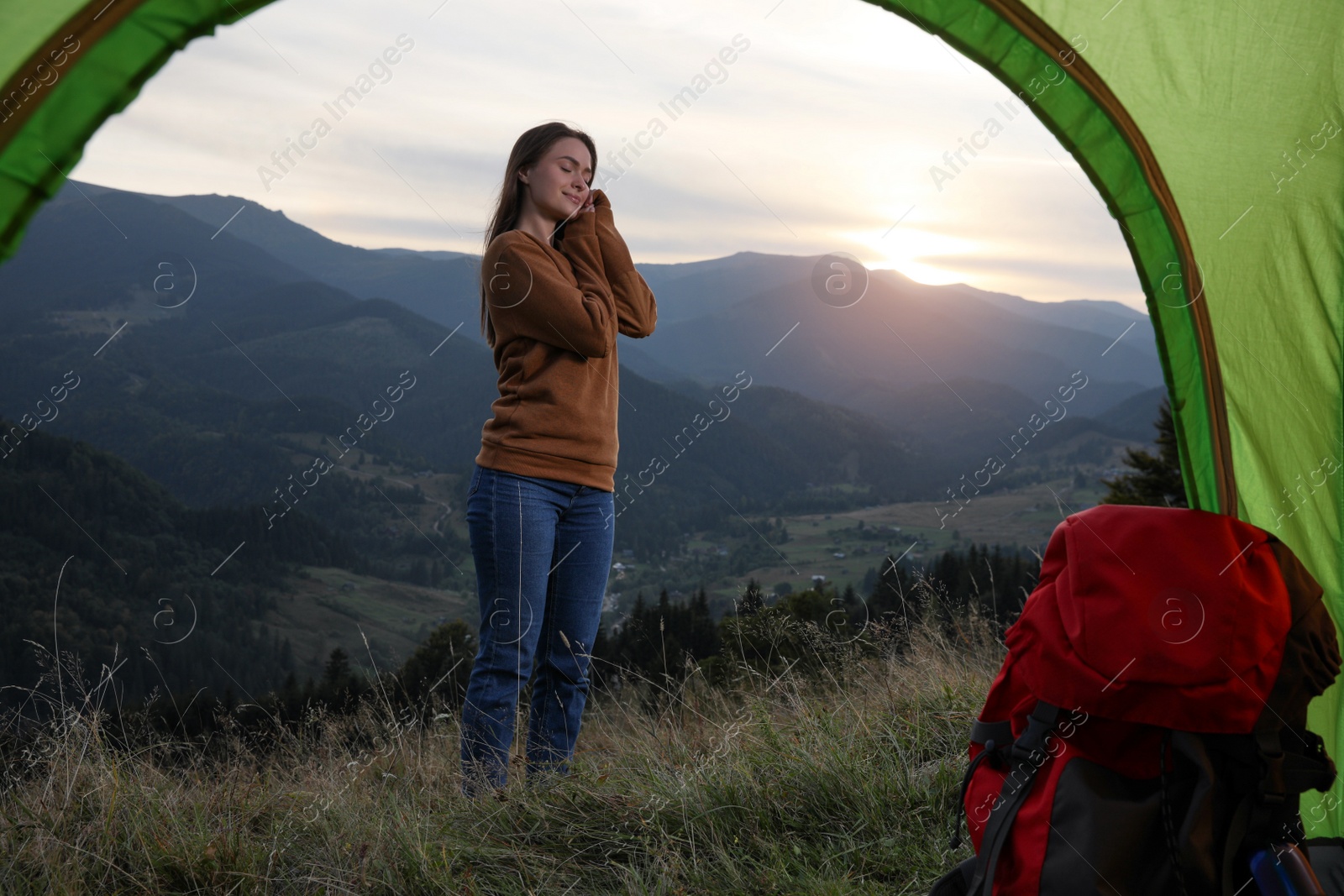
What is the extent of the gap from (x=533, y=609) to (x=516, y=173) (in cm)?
120

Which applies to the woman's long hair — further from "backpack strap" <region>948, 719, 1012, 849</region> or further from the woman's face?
"backpack strap" <region>948, 719, 1012, 849</region>

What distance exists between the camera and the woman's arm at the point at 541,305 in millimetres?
2180

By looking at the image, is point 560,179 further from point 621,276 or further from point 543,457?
point 543,457

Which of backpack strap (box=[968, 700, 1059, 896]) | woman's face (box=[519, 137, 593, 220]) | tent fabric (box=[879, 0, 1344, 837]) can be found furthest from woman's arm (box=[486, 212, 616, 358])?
backpack strap (box=[968, 700, 1059, 896])

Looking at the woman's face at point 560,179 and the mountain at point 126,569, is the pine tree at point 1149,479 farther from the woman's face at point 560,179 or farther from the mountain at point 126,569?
the mountain at point 126,569

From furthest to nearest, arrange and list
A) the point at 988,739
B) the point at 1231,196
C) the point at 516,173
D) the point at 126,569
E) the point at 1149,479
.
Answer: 1. the point at 126,569
2. the point at 1149,479
3. the point at 516,173
4. the point at 1231,196
5. the point at 988,739

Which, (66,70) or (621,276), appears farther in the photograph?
(621,276)

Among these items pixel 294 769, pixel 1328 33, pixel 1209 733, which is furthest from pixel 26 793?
pixel 1328 33

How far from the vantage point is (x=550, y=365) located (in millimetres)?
2254

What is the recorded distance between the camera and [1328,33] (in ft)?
5.48

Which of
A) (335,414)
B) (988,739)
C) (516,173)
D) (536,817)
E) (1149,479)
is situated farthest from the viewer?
(335,414)

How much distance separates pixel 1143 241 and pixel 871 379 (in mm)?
151158

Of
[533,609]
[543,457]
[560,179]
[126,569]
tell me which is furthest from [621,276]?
[126,569]

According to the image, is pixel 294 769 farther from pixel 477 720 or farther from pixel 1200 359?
pixel 1200 359
